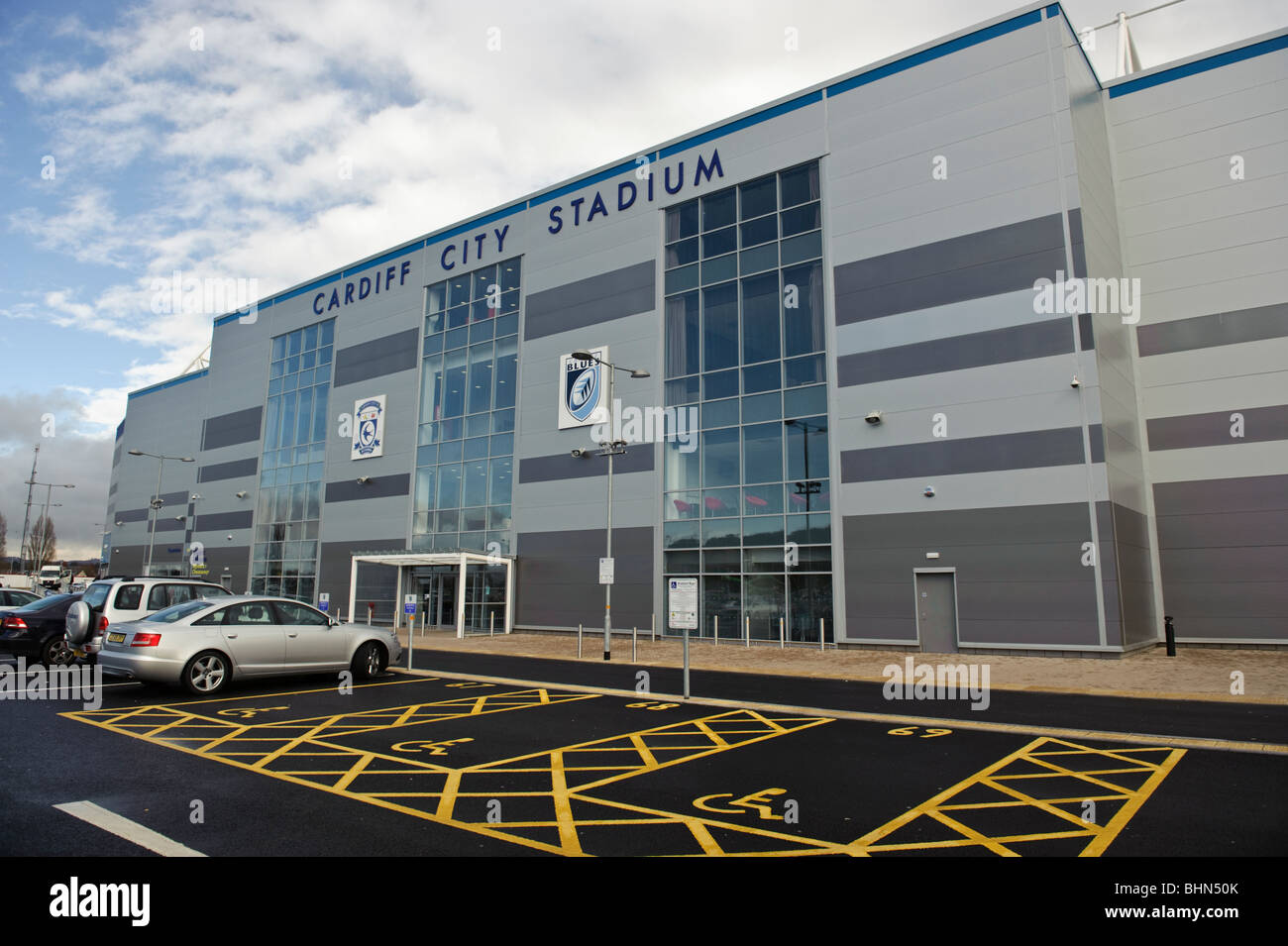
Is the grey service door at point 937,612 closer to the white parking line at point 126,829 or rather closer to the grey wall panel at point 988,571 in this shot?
the grey wall panel at point 988,571

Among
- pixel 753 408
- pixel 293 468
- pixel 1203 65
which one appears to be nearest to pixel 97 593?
pixel 753 408

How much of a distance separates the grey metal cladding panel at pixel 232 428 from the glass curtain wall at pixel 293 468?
3.69 feet

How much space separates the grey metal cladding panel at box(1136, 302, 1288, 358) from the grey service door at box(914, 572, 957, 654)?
10.4 meters

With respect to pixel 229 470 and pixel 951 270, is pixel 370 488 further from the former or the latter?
pixel 951 270

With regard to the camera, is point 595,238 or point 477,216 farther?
point 477,216

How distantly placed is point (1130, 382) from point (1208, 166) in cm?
721

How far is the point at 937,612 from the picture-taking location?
21.8 metres

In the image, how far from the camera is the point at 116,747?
324 inches

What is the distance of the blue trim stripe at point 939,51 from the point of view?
22344mm

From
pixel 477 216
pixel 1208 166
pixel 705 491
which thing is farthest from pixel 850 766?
pixel 477 216

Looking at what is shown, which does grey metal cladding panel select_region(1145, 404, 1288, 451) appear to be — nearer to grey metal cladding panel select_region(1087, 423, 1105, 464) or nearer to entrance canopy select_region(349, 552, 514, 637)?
grey metal cladding panel select_region(1087, 423, 1105, 464)

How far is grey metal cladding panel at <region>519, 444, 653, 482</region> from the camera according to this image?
27797mm

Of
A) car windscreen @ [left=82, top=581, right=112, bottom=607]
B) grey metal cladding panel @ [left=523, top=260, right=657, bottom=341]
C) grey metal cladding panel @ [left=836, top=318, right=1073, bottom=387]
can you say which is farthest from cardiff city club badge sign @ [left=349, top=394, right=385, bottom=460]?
grey metal cladding panel @ [left=836, top=318, right=1073, bottom=387]
